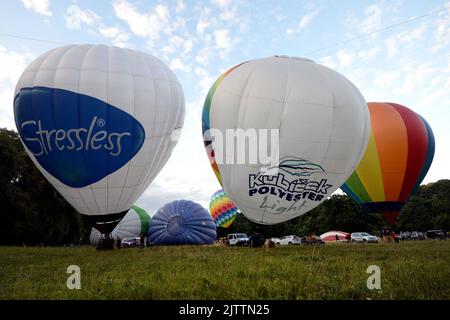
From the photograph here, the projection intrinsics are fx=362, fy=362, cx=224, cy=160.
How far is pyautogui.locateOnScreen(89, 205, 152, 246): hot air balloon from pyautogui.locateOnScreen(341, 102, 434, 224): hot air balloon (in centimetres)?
2293

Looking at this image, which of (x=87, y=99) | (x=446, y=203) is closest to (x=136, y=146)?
(x=87, y=99)

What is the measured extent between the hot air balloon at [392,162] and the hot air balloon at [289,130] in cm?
699

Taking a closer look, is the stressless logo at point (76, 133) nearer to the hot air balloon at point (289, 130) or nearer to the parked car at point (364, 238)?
the hot air balloon at point (289, 130)

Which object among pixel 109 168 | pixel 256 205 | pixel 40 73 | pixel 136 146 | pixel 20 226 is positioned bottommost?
pixel 20 226

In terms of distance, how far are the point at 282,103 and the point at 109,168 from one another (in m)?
7.02

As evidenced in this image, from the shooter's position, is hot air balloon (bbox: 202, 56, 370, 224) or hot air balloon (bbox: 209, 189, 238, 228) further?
hot air balloon (bbox: 209, 189, 238, 228)

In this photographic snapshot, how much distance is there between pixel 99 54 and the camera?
14.8 m

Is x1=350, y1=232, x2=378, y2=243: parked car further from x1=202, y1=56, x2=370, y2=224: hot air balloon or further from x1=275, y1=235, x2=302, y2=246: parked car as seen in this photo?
x1=202, y1=56, x2=370, y2=224: hot air balloon

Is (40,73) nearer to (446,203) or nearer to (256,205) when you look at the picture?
(256,205)

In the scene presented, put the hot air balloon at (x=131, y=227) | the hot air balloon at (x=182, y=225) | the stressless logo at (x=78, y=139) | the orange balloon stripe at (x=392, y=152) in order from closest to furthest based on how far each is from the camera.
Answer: the stressless logo at (x=78, y=139) < the orange balloon stripe at (x=392, y=152) < the hot air balloon at (x=182, y=225) < the hot air balloon at (x=131, y=227)

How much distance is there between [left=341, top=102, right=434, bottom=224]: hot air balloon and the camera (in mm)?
19094

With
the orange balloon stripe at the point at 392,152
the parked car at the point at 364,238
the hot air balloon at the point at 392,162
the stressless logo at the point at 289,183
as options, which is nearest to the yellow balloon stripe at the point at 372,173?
the hot air balloon at the point at 392,162

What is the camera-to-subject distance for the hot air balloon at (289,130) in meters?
11.4

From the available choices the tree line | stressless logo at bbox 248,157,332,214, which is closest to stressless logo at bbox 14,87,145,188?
stressless logo at bbox 248,157,332,214
